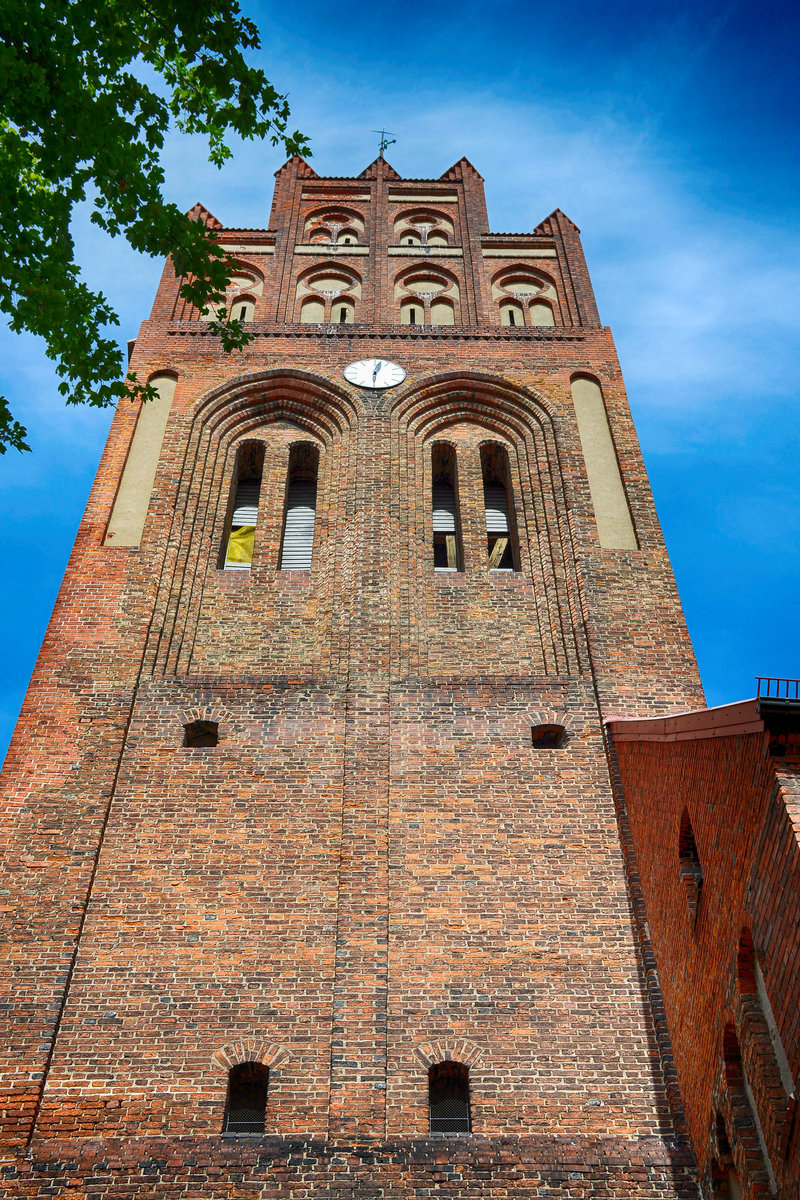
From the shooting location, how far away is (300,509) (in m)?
13.3

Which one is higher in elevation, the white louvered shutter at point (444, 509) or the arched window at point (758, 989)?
the white louvered shutter at point (444, 509)

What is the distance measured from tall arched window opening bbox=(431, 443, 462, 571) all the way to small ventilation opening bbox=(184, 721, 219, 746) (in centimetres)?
317

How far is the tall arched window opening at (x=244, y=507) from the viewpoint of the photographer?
12609 mm

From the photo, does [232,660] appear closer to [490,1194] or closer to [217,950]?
[217,950]

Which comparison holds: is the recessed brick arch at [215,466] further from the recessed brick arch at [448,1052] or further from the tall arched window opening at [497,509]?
the recessed brick arch at [448,1052]

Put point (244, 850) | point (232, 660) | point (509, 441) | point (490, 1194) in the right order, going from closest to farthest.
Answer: point (490, 1194)
point (244, 850)
point (232, 660)
point (509, 441)

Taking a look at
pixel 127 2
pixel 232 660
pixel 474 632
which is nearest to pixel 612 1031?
pixel 474 632

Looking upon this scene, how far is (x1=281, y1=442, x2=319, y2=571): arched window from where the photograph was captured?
41.1ft

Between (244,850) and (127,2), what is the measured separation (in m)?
6.45

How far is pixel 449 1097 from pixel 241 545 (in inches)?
257

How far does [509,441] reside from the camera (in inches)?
544

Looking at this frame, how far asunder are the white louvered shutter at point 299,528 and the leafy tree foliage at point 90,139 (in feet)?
14.4

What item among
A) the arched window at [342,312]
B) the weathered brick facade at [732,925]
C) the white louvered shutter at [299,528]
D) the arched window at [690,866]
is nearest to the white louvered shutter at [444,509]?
the white louvered shutter at [299,528]

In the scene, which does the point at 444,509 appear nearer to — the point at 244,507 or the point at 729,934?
the point at 244,507
